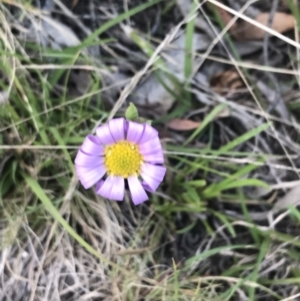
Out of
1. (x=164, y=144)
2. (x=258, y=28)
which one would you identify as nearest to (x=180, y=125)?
(x=164, y=144)

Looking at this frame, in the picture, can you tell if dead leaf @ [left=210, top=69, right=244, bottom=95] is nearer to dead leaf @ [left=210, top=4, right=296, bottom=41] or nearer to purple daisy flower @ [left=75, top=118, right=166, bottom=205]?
dead leaf @ [left=210, top=4, right=296, bottom=41]

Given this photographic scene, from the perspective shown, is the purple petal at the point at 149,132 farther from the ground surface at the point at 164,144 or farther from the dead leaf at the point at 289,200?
the dead leaf at the point at 289,200

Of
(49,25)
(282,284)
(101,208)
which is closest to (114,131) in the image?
(101,208)

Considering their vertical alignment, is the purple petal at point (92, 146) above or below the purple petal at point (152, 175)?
above

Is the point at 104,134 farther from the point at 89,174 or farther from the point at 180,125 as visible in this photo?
the point at 180,125

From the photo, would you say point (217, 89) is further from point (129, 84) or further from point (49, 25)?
point (49, 25)

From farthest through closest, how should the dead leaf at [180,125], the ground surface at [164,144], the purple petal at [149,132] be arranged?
the dead leaf at [180,125] → the ground surface at [164,144] → the purple petal at [149,132]

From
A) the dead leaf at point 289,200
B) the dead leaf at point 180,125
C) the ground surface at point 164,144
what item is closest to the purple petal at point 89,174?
the ground surface at point 164,144
